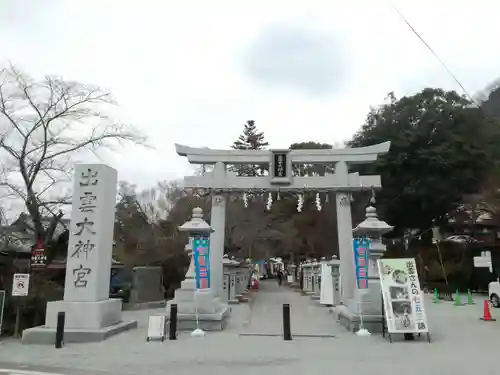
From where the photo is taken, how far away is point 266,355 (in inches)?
385

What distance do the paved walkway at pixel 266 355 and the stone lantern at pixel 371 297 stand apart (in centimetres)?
64

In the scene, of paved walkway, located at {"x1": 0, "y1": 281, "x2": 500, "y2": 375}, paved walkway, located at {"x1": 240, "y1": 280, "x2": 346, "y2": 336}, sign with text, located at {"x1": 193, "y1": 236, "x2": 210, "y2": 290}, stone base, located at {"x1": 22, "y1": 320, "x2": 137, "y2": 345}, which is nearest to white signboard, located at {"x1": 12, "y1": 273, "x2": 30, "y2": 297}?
stone base, located at {"x1": 22, "y1": 320, "x2": 137, "y2": 345}

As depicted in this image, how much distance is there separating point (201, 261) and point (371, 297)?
17.3ft

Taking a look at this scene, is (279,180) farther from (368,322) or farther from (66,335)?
(66,335)

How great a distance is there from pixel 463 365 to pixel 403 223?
31442 mm

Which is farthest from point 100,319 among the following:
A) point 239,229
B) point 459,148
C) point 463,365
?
point 459,148

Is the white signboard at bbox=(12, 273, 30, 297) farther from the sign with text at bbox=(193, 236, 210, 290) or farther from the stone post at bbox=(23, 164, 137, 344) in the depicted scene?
the sign with text at bbox=(193, 236, 210, 290)

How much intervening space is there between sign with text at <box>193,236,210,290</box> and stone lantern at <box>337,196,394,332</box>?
15.0 feet

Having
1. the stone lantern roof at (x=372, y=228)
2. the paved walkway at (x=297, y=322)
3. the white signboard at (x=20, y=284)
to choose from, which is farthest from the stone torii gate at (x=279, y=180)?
the white signboard at (x=20, y=284)

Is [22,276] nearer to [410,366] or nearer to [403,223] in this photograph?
[410,366]

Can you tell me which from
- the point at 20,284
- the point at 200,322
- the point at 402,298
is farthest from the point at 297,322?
the point at 20,284

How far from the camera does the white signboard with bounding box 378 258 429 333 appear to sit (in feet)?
37.4

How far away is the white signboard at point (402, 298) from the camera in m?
11.4

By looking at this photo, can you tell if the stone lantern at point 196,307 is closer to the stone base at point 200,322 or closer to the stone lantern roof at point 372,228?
the stone base at point 200,322
